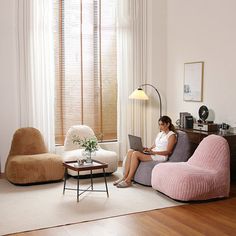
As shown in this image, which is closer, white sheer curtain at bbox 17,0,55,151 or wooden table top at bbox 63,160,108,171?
wooden table top at bbox 63,160,108,171

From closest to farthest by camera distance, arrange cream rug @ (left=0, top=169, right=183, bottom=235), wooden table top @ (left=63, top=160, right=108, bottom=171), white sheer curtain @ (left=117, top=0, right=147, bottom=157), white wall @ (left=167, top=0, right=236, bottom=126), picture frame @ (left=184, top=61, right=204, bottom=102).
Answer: cream rug @ (left=0, top=169, right=183, bottom=235), wooden table top @ (left=63, top=160, right=108, bottom=171), white wall @ (left=167, top=0, right=236, bottom=126), picture frame @ (left=184, top=61, right=204, bottom=102), white sheer curtain @ (left=117, top=0, right=147, bottom=157)

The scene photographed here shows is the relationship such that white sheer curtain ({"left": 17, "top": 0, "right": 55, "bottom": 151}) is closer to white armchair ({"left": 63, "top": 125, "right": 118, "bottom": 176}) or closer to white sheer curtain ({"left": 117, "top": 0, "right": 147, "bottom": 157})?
white armchair ({"left": 63, "top": 125, "right": 118, "bottom": 176})

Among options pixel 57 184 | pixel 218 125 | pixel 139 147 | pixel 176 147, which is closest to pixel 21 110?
pixel 57 184

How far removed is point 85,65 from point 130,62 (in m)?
0.86

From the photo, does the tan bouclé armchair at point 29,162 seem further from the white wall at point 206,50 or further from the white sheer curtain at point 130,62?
the white wall at point 206,50

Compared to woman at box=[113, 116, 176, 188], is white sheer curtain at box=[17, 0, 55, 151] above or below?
above

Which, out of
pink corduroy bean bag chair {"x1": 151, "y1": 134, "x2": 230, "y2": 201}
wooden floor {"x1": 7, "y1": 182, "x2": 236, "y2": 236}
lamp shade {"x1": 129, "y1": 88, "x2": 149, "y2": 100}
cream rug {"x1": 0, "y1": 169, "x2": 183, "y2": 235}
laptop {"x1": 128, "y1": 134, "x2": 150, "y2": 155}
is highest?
lamp shade {"x1": 129, "y1": 88, "x2": 149, "y2": 100}

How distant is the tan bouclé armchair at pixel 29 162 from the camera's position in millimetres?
5824

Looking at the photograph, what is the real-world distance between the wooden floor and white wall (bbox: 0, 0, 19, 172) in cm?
305

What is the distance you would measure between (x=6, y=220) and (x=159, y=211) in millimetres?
1685

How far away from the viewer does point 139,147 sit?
19.6ft

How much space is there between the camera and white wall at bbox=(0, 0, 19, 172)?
21.7 ft

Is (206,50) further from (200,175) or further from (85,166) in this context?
(85,166)

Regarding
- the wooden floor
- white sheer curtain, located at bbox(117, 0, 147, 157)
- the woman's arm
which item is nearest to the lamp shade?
white sheer curtain, located at bbox(117, 0, 147, 157)
